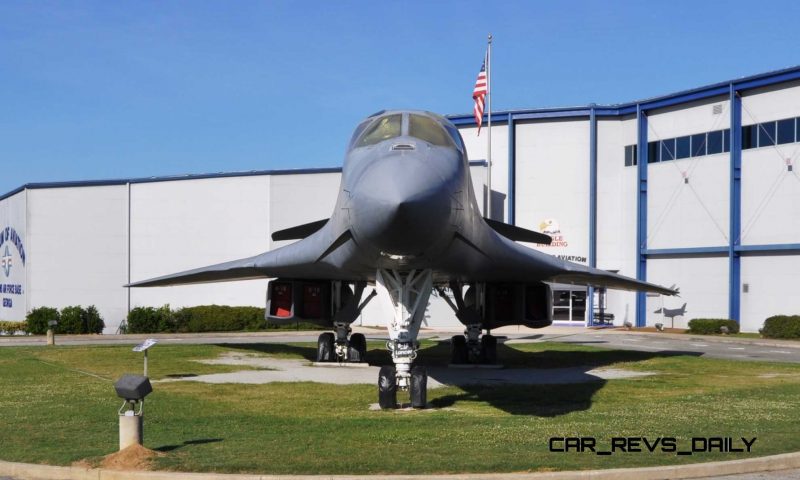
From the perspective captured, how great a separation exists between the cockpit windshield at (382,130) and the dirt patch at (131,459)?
4647mm

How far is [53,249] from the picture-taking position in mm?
36969

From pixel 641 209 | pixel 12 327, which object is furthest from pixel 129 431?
pixel 641 209

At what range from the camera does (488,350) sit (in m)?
17.0

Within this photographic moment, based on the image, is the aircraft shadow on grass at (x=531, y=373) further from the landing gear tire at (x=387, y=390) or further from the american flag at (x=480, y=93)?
the american flag at (x=480, y=93)

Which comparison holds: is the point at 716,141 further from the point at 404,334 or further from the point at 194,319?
the point at 404,334

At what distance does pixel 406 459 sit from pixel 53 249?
33809 mm

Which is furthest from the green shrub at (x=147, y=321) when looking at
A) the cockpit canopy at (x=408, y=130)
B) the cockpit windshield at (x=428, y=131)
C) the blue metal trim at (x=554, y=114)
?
the cockpit windshield at (x=428, y=131)

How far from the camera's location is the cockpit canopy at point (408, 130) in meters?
10.0

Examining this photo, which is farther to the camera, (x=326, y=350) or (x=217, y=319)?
(x=217, y=319)

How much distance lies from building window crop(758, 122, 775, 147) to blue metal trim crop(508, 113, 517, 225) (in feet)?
40.9

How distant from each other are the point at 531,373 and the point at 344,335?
392 centimetres

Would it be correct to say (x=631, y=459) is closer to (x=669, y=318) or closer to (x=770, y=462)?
(x=770, y=462)

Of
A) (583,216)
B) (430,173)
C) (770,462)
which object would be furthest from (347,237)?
(583,216)

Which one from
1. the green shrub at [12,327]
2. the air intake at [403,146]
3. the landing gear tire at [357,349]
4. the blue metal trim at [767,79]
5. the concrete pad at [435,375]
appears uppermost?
the blue metal trim at [767,79]
